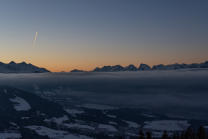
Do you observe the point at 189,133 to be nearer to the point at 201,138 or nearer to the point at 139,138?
the point at 201,138

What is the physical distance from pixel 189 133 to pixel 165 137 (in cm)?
1191

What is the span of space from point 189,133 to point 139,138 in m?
20.8

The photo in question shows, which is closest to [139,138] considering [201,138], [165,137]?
[165,137]

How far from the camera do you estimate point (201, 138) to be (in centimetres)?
5019

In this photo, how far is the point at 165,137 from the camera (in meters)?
52.0

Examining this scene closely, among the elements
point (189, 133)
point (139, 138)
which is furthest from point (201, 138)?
point (139, 138)

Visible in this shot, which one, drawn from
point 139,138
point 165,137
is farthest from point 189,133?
point 139,138

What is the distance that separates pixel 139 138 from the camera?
49000mm

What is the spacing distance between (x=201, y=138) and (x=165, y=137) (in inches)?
392

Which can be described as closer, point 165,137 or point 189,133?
point 165,137

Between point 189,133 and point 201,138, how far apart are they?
8020mm

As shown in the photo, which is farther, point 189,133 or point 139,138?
point 189,133

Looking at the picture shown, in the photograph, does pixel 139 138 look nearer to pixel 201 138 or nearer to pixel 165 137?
pixel 165 137

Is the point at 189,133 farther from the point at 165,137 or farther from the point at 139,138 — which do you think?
the point at 139,138
